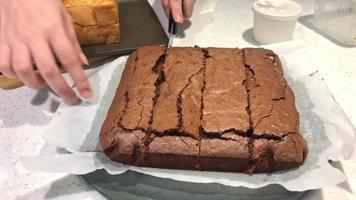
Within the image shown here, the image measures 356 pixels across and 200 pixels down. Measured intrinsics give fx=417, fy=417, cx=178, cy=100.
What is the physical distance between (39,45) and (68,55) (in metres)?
0.07

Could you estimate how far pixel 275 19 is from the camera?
140cm

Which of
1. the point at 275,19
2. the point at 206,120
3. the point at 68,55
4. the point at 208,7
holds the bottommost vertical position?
the point at 208,7

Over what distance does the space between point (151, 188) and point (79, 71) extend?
32 cm

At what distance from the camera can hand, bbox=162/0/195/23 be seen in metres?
1.43

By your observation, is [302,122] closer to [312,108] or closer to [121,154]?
[312,108]

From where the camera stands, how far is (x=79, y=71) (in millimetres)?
967

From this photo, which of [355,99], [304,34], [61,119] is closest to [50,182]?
[61,119]

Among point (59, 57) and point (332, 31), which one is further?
point (332, 31)

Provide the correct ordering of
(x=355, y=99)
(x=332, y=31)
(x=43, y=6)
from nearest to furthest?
(x=43, y=6)
(x=355, y=99)
(x=332, y=31)

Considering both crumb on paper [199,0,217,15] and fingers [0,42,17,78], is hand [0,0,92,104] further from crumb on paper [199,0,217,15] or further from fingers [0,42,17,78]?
crumb on paper [199,0,217,15]

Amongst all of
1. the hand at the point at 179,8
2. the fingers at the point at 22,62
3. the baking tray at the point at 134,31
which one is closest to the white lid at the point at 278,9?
the hand at the point at 179,8

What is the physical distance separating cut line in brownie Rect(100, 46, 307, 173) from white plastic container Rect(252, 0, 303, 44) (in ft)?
1.29

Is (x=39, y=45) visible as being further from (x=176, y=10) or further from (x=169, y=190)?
(x=176, y=10)

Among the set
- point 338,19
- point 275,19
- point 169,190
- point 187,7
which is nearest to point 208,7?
point 187,7
